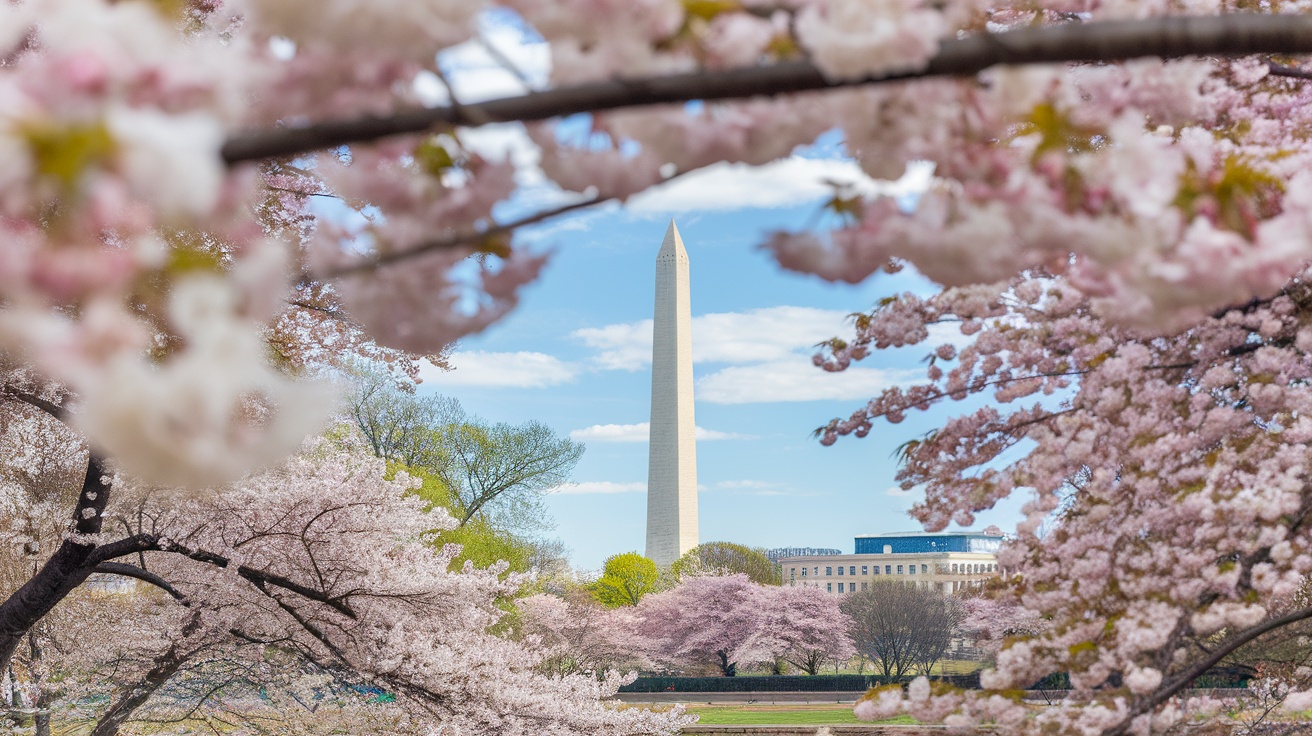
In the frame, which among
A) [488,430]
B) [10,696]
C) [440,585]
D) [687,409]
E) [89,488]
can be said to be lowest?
[10,696]

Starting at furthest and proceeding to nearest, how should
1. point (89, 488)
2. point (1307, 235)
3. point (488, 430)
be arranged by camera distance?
point (488, 430) → point (89, 488) → point (1307, 235)

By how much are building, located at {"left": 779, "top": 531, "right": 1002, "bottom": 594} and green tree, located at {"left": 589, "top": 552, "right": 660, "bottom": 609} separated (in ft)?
129

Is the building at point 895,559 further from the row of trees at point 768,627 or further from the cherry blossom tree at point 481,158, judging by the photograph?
the cherry blossom tree at point 481,158

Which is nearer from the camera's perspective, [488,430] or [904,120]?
[904,120]

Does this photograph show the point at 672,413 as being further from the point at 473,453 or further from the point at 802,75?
the point at 802,75

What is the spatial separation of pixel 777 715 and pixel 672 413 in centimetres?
2264

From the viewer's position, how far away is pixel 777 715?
97.6 feet

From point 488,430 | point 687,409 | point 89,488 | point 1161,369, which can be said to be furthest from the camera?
point 687,409

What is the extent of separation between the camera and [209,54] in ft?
3.25

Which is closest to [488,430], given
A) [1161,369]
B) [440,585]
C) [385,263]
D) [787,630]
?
[787,630]

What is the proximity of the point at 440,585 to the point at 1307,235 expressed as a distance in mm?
7736

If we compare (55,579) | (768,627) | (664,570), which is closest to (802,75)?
(55,579)

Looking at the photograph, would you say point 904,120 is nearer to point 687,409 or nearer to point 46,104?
point 46,104

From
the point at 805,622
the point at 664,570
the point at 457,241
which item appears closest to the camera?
the point at 457,241
